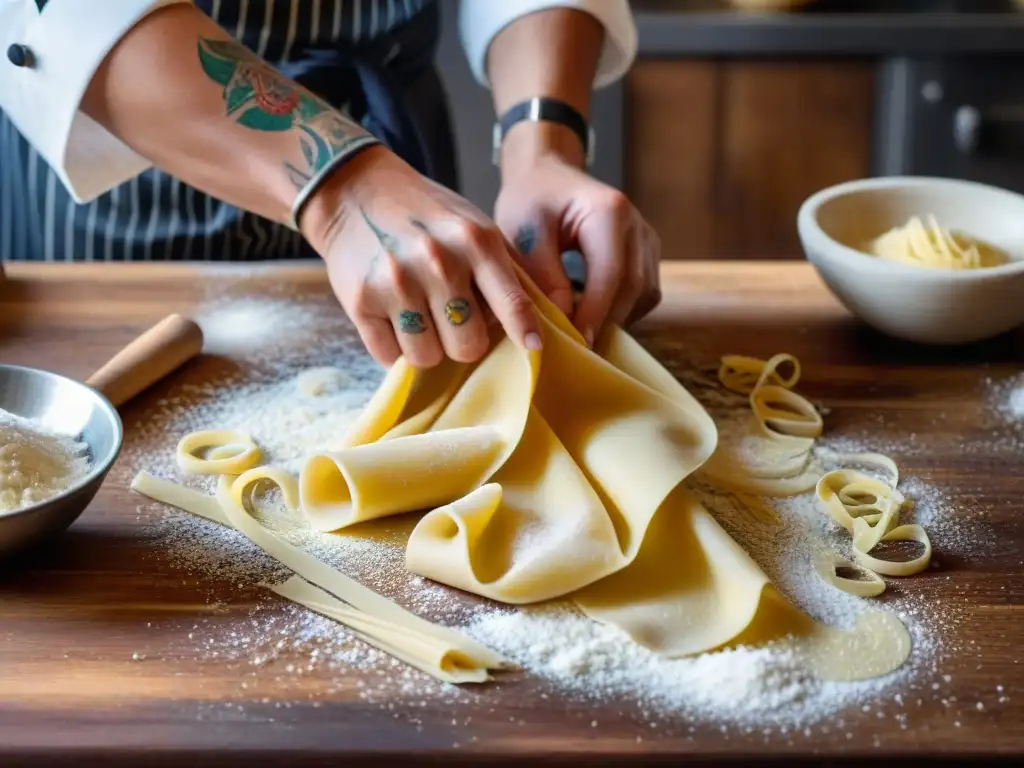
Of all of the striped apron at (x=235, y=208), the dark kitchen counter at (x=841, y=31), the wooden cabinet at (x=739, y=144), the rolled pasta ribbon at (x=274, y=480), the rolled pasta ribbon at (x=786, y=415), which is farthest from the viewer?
the wooden cabinet at (x=739, y=144)

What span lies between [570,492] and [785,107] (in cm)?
182

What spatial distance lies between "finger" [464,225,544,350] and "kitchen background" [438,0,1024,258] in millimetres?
1488

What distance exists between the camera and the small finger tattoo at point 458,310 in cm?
103

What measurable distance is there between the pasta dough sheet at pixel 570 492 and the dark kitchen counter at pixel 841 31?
1.47 meters

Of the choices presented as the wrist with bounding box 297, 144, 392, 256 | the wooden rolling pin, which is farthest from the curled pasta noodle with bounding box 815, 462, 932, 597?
the wooden rolling pin

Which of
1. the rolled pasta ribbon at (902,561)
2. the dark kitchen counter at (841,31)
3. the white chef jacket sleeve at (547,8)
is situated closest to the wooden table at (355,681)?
the rolled pasta ribbon at (902,561)

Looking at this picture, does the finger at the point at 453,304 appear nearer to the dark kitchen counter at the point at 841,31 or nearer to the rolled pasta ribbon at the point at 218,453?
the rolled pasta ribbon at the point at 218,453

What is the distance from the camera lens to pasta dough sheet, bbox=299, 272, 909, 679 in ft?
2.75

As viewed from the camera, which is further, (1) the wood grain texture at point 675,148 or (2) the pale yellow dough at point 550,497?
(1) the wood grain texture at point 675,148

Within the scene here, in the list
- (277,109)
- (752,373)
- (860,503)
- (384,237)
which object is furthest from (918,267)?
(277,109)

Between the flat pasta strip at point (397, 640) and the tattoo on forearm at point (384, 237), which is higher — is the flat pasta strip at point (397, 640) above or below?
below

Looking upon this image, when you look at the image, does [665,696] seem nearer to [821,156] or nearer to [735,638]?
[735,638]

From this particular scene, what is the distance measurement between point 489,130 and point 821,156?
75 centimetres

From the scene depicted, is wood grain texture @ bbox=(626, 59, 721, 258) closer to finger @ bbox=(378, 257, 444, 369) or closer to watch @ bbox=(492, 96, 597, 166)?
watch @ bbox=(492, 96, 597, 166)
